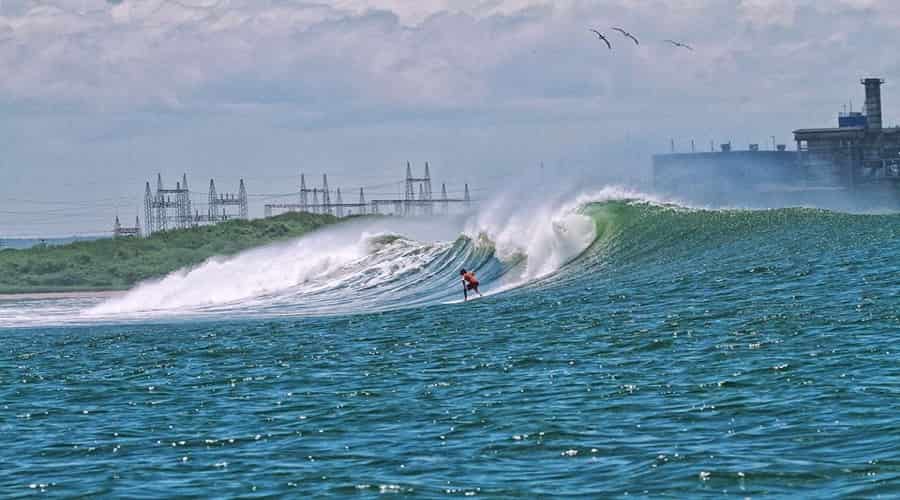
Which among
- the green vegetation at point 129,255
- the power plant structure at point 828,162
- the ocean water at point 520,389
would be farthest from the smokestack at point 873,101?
the ocean water at point 520,389

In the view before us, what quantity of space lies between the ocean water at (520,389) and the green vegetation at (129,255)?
176 feet

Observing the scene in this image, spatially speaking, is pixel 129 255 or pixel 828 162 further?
pixel 828 162

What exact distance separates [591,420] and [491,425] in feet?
4.02

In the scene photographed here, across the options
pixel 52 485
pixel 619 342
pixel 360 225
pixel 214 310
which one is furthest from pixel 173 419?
pixel 360 225

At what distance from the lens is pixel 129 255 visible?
355ft

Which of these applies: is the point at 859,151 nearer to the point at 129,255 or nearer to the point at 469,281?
the point at 129,255

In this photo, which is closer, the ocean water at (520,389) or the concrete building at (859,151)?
the ocean water at (520,389)

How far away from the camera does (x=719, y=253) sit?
41375 millimetres

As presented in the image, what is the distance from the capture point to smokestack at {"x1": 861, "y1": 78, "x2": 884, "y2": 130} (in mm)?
132500

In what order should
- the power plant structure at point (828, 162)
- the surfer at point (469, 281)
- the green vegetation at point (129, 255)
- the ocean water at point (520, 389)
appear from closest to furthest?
the ocean water at point (520, 389) → the surfer at point (469, 281) → the green vegetation at point (129, 255) → the power plant structure at point (828, 162)

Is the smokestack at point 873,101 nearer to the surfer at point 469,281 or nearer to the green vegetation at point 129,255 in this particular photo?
the green vegetation at point 129,255

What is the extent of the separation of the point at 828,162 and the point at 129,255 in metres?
60.2

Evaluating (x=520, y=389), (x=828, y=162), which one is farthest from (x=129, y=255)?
(x=520, y=389)

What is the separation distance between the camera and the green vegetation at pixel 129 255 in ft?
317
